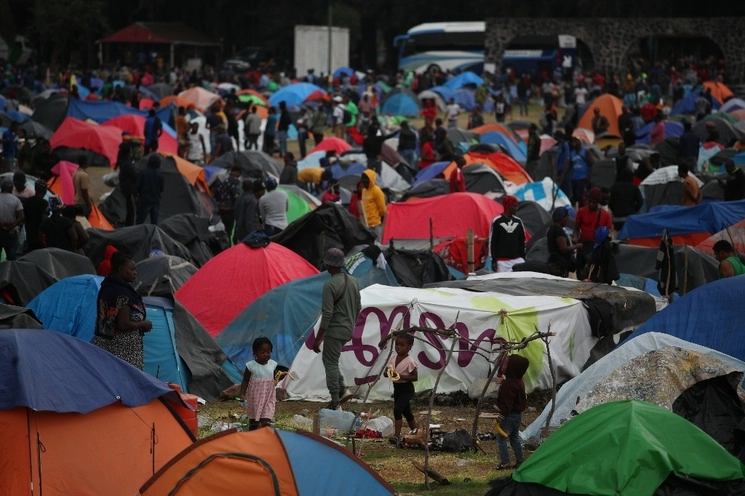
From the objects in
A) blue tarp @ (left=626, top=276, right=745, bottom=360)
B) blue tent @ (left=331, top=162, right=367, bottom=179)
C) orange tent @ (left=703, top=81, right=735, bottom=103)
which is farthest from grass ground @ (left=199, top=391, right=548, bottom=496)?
orange tent @ (left=703, top=81, right=735, bottom=103)

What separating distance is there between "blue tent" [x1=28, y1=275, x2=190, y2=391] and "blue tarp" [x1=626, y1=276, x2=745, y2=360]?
423 centimetres

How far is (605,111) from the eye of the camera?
36.0 m

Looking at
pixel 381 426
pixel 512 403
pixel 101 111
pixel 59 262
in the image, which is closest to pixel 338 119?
pixel 101 111

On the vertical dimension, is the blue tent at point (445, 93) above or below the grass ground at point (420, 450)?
below

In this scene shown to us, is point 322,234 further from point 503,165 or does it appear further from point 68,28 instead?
point 68,28

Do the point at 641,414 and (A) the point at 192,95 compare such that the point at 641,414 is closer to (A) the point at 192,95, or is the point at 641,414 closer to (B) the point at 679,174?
(B) the point at 679,174

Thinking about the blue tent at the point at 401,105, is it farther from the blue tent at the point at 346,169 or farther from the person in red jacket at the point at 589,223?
the person in red jacket at the point at 589,223

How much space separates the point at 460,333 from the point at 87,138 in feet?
55.7

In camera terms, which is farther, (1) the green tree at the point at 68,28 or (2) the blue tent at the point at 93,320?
(1) the green tree at the point at 68,28

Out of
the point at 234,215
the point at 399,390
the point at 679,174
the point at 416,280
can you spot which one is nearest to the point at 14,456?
the point at 399,390

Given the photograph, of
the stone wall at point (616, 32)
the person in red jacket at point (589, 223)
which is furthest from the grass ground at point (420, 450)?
the stone wall at point (616, 32)

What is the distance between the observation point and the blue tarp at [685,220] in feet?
55.6

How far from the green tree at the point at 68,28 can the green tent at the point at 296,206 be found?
126 feet

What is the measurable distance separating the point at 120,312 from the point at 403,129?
16924 mm
